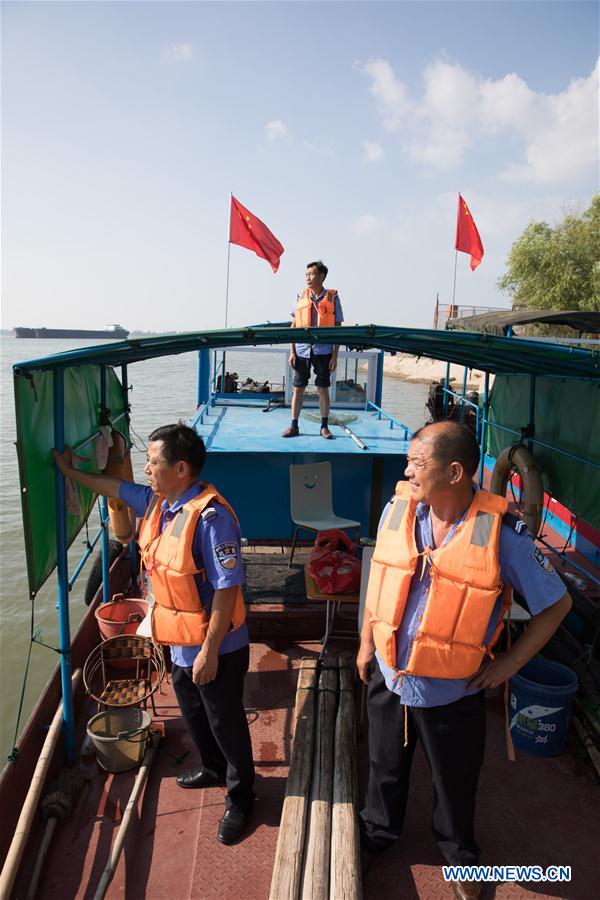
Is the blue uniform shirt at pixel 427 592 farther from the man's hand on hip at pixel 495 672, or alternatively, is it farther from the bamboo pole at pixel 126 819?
the bamboo pole at pixel 126 819

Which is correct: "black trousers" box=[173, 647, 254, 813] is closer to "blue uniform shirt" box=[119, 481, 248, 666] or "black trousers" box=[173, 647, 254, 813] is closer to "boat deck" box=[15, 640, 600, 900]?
"blue uniform shirt" box=[119, 481, 248, 666]

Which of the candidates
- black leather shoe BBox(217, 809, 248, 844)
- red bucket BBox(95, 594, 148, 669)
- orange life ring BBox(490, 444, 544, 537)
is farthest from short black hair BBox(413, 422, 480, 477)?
red bucket BBox(95, 594, 148, 669)

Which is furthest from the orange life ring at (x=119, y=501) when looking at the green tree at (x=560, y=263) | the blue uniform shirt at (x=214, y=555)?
the green tree at (x=560, y=263)

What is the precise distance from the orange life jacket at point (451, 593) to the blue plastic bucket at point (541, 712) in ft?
5.40

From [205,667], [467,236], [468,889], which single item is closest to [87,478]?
[205,667]

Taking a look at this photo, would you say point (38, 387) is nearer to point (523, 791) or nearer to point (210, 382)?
point (523, 791)

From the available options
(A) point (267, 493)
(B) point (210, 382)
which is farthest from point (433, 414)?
(A) point (267, 493)

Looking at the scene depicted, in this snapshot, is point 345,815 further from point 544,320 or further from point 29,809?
point 544,320

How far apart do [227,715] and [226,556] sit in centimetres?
90

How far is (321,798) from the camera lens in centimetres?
308

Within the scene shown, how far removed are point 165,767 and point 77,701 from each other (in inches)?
37.0

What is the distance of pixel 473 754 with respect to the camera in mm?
2527

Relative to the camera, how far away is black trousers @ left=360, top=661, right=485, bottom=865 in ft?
8.17

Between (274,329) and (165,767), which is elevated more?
(274,329)
